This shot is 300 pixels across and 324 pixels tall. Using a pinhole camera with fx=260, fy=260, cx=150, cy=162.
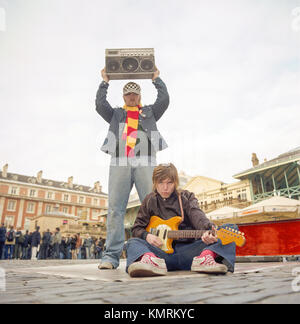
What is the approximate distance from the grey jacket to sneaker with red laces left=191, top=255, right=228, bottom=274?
5.41 feet

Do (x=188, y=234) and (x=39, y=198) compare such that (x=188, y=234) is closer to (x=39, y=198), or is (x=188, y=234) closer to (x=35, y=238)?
(x=35, y=238)

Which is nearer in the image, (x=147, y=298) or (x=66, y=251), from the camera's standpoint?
(x=147, y=298)

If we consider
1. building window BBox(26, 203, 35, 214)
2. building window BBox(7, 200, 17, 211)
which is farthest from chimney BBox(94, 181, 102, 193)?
building window BBox(7, 200, 17, 211)

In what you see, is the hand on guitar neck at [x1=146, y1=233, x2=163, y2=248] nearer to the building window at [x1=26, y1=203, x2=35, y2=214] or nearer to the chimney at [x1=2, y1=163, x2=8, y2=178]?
the building window at [x1=26, y1=203, x2=35, y2=214]

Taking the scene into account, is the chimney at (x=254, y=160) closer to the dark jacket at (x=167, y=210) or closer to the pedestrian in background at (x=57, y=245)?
the pedestrian in background at (x=57, y=245)

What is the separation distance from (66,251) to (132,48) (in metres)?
14.1

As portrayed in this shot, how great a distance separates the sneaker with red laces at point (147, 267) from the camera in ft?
6.42

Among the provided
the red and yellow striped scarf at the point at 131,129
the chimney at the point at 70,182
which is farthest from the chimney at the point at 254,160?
the chimney at the point at 70,182

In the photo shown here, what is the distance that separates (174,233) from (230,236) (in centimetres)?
48

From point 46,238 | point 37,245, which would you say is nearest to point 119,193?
point 46,238

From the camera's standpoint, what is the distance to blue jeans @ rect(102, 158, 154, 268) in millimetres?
3209
